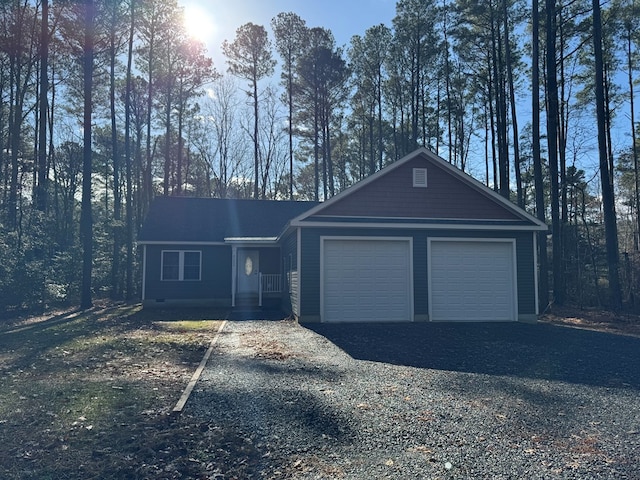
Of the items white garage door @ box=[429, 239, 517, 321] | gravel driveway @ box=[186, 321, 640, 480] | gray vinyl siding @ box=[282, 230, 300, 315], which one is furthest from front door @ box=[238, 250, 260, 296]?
gravel driveway @ box=[186, 321, 640, 480]

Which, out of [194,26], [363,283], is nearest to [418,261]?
[363,283]

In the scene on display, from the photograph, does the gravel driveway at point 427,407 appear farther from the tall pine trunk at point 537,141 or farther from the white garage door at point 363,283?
the tall pine trunk at point 537,141

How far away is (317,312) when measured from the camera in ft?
38.9

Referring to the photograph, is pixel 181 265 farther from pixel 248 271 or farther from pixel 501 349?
pixel 501 349

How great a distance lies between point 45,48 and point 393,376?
Answer: 60.1 feet

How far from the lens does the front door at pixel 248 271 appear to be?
61.3ft

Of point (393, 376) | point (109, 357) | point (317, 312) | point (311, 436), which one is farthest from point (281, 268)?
point (311, 436)

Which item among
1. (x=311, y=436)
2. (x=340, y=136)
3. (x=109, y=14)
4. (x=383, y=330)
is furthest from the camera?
(x=340, y=136)

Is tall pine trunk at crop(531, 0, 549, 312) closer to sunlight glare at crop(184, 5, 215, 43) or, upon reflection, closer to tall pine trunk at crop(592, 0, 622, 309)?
Result: tall pine trunk at crop(592, 0, 622, 309)

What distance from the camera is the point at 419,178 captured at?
12766 mm

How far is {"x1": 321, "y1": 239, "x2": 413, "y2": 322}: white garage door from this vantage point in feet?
39.3

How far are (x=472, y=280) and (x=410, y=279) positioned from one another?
5.55 ft

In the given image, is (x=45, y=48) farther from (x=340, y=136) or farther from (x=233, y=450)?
(x=233, y=450)

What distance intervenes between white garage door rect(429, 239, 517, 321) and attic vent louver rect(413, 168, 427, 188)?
1596mm
